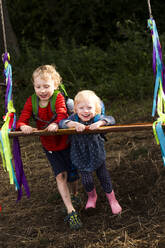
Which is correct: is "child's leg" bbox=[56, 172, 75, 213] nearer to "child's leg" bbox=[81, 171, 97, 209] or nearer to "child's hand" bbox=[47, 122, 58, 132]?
"child's leg" bbox=[81, 171, 97, 209]

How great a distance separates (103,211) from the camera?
3449 millimetres

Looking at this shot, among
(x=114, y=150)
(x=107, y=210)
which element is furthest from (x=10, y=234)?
(x=114, y=150)

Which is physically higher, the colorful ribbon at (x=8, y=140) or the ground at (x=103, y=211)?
the colorful ribbon at (x=8, y=140)

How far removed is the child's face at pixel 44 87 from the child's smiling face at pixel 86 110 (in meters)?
0.24

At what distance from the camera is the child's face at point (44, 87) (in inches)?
126

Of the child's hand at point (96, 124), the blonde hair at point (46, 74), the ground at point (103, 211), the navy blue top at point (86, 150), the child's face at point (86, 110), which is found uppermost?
the blonde hair at point (46, 74)

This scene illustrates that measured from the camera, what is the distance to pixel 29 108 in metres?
3.31

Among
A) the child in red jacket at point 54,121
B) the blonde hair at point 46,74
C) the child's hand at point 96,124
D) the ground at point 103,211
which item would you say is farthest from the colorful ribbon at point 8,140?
the child's hand at point 96,124

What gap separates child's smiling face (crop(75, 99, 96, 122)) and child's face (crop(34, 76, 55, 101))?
24cm

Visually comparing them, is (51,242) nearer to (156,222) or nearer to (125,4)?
(156,222)

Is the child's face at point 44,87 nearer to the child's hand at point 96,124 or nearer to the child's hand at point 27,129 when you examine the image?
the child's hand at point 27,129

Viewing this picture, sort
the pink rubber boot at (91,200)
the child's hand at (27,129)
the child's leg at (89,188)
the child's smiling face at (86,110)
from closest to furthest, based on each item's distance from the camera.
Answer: the child's hand at (27,129) → the child's smiling face at (86,110) → the child's leg at (89,188) → the pink rubber boot at (91,200)

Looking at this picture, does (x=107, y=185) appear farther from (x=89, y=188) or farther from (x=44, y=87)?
(x=44, y=87)

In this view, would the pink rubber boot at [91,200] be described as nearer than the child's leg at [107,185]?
No
